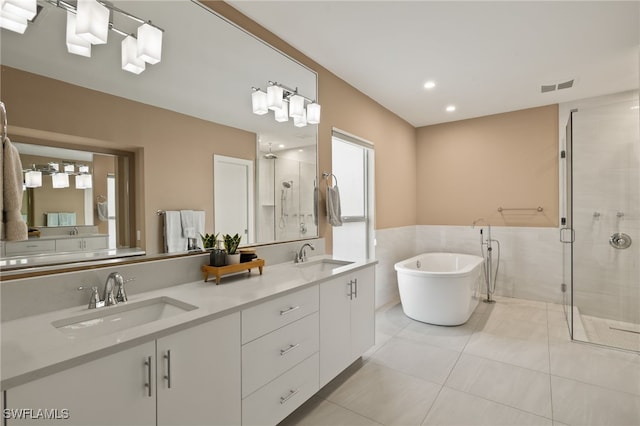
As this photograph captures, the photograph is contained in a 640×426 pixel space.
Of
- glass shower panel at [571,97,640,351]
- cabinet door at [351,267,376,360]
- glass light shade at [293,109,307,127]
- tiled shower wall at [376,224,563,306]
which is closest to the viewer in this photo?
cabinet door at [351,267,376,360]

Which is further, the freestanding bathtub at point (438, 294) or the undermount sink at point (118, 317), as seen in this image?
the freestanding bathtub at point (438, 294)

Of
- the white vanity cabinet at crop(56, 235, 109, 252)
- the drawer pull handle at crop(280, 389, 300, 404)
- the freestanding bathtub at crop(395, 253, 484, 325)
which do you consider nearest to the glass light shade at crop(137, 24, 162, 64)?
the white vanity cabinet at crop(56, 235, 109, 252)

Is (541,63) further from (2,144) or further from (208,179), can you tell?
(2,144)

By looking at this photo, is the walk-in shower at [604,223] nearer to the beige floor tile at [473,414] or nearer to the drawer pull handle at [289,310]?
the beige floor tile at [473,414]

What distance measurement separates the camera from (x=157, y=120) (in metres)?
1.81

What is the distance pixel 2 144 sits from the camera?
118 cm

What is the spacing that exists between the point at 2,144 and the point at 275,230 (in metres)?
1.67

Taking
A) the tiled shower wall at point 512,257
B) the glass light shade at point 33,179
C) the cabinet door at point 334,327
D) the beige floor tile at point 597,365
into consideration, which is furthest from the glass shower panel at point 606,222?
the glass light shade at point 33,179

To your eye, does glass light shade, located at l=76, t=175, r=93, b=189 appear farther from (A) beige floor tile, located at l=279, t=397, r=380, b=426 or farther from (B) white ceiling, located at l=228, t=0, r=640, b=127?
(A) beige floor tile, located at l=279, t=397, r=380, b=426

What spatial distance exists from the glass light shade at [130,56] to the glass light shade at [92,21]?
0.15 m

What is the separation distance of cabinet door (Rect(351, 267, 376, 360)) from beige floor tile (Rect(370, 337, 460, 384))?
0.78ft

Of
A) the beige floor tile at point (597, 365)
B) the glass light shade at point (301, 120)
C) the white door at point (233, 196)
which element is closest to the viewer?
the white door at point (233, 196)

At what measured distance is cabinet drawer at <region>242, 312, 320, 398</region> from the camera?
1.51 m

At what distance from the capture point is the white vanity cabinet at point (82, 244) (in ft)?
4.91
